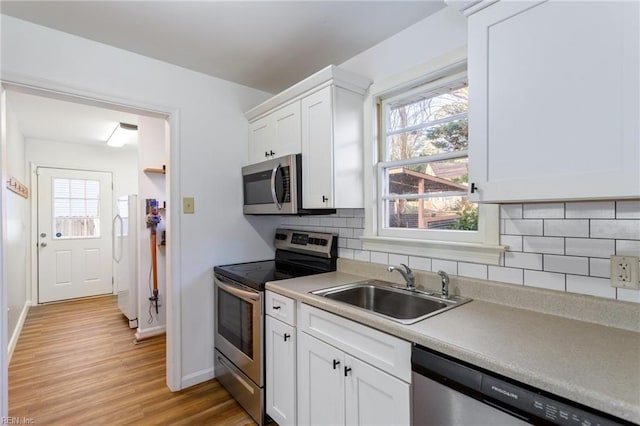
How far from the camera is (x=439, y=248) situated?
171 cm

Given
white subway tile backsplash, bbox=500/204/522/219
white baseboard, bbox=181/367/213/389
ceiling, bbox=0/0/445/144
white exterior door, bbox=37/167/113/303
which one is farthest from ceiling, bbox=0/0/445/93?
white exterior door, bbox=37/167/113/303

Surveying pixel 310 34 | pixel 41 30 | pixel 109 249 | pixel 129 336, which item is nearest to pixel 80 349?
pixel 129 336

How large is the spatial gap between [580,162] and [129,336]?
386cm

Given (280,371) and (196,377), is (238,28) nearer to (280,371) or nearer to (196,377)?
(280,371)

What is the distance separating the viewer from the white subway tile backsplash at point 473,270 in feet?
5.09

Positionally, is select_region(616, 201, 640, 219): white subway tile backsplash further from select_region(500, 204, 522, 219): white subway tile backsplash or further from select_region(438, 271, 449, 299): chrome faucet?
select_region(438, 271, 449, 299): chrome faucet

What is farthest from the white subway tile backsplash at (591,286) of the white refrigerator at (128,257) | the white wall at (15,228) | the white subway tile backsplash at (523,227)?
the white refrigerator at (128,257)

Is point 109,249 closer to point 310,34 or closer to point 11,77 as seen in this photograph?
point 11,77

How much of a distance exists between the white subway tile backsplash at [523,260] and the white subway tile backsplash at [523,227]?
10 centimetres

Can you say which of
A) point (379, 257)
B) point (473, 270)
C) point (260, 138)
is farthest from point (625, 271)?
point (260, 138)

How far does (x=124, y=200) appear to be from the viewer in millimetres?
3797

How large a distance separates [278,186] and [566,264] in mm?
1595

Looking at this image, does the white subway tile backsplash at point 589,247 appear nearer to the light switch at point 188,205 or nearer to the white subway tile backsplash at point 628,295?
the white subway tile backsplash at point 628,295

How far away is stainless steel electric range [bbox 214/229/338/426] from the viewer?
193 cm
